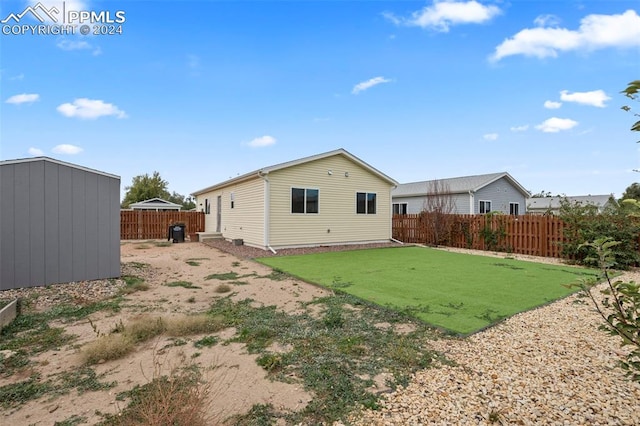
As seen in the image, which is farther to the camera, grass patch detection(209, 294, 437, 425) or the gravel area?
the gravel area

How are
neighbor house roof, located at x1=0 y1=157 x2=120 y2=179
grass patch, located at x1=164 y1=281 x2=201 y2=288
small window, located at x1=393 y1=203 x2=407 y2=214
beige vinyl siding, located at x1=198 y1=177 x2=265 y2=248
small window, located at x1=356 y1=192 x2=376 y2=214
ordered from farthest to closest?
small window, located at x1=393 y1=203 x2=407 y2=214
small window, located at x1=356 y1=192 x2=376 y2=214
beige vinyl siding, located at x1=198 y1=177 x2=265 y2=248
grass patch, located at x1=164 y1=281 x2=201 y2=288
neighbor house roof, located at x1=0 y1=157 x2=120 y2=179

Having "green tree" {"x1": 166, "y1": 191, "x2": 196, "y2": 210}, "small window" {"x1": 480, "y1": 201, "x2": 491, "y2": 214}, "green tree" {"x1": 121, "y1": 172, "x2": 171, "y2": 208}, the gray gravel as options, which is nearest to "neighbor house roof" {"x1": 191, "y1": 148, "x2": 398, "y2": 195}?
"small window" {"x1": 480, "y1": 201, "x2": 491, "y2": 214}

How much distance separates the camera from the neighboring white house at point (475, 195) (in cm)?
1967

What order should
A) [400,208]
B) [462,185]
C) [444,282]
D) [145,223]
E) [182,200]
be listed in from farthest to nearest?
1. [182,200]
2. [400,208]
3. [462,185]
4. [145,223]
5. [444,282]

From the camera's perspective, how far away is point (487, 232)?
45.1ft

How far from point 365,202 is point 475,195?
9.10 meters

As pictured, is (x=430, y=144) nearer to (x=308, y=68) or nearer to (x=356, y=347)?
(x=308, y=68)

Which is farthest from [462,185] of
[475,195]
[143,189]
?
[143,189]

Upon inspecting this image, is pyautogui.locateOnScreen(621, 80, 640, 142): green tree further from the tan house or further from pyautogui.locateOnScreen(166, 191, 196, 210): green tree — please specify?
pyautogui.locateOnScreen(166, 191, 196, 210): green tree

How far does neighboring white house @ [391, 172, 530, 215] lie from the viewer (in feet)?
64.5

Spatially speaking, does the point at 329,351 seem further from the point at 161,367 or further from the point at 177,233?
the point at 177,233

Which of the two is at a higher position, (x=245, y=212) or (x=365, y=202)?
(x=365, y=202)

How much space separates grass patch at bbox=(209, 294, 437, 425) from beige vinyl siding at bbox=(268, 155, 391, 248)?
7.21 m

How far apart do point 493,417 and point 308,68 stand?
14.6 meters
